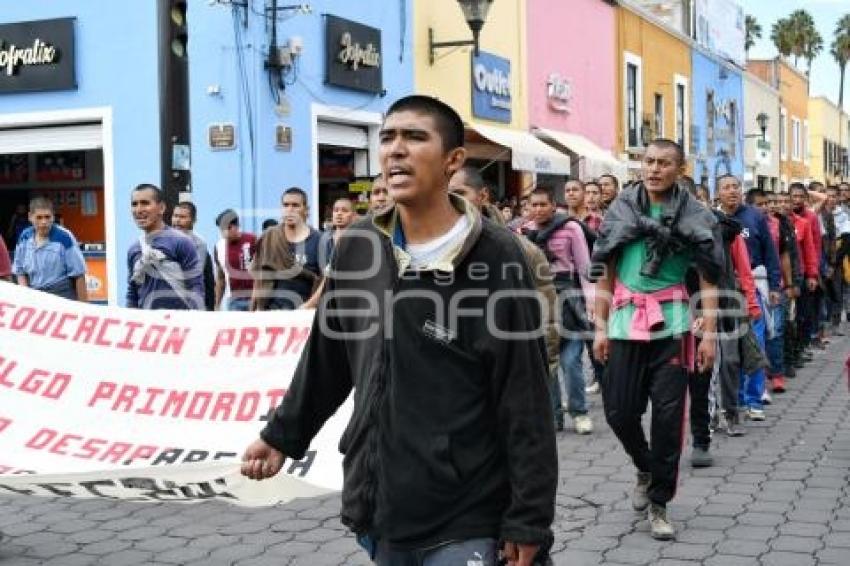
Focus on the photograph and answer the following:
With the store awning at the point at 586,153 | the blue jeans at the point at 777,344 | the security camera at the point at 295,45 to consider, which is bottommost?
the blue jeans at the point at 777,344

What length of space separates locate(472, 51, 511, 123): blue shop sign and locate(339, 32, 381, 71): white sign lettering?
10.3 feet

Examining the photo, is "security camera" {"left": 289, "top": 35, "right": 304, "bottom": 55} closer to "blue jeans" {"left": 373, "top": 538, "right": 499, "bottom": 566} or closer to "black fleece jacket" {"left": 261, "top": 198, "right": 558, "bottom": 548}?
"black fleece jacket" {"left": 261, "top": 198, "right": 558, "bottom": 548}

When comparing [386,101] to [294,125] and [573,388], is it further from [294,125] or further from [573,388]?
[573,388]

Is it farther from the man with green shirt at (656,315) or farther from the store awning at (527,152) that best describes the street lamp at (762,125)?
the man with green shirt at (656,315)

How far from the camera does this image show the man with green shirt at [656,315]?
5.74 meters

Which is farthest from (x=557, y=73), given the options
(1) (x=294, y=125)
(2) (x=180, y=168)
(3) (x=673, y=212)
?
(3) (x=673, y=212)

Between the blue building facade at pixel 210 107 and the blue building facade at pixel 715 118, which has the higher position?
the blue building facade at pixel 715 118

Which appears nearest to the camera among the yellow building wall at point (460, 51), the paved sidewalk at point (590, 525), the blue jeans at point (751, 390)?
the paved sidewalk at point (590, 525)

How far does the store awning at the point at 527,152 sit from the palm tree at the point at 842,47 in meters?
66.8

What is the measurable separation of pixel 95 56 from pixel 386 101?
13.2ft

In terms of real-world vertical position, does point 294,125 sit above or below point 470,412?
above

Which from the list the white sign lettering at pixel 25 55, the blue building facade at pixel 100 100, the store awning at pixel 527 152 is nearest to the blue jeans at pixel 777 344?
the blue building facade at pixel 100 100

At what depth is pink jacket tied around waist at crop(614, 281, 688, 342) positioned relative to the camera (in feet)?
19.0

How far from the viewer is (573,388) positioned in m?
8.72
